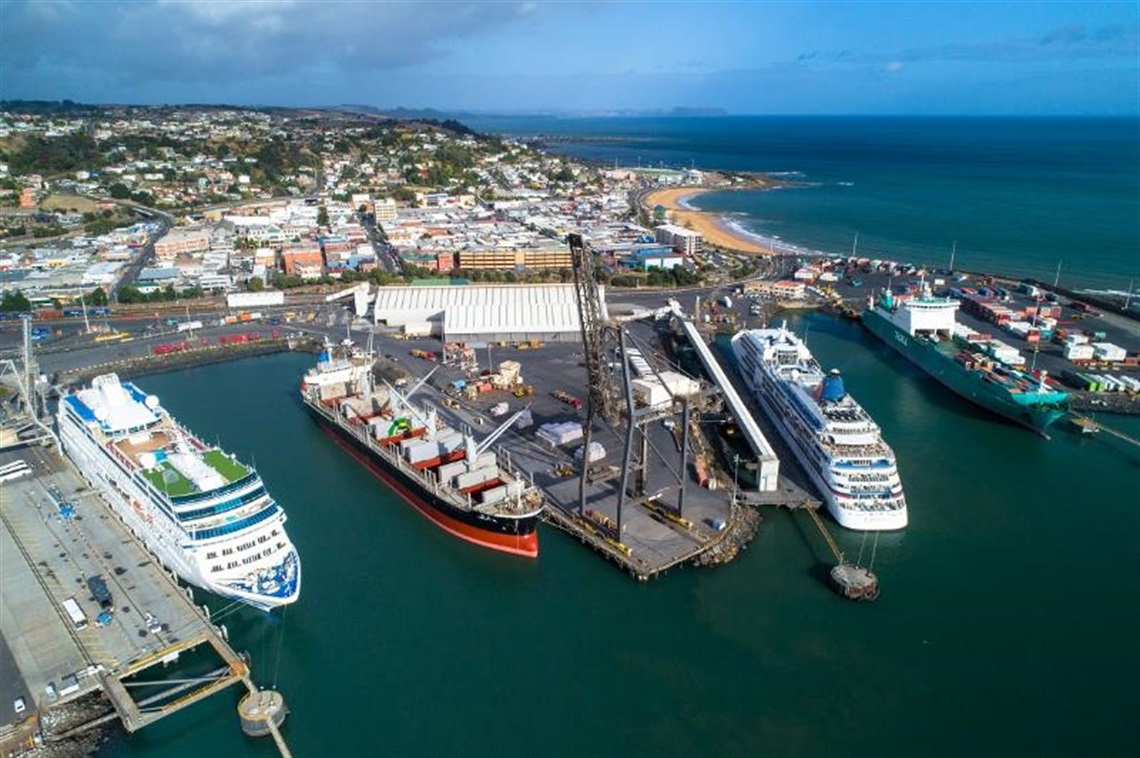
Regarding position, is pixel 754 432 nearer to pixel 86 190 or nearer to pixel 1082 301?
pixel 1082 301

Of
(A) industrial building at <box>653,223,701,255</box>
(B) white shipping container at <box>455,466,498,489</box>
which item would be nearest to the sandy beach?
(A) industrial building at <box>653,223,701,255</box>

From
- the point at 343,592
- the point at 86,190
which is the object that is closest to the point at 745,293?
the point at 343,592

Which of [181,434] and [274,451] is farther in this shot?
[274,451]

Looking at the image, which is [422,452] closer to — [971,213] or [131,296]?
[131,296]

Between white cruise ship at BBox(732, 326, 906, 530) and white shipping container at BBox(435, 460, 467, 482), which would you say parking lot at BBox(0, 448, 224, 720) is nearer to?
white shipping container at BBox(435, 460, 467, 482)

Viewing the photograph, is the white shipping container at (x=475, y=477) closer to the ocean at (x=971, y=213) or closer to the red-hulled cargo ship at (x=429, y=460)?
the red-hulled cargo ship at (x=429, y=460)

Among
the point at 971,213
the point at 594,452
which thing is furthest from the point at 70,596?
the point at 971,213

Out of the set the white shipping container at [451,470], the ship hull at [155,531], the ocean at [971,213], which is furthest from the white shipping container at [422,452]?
the ocean at [971,213]
